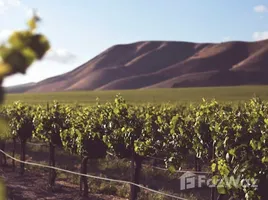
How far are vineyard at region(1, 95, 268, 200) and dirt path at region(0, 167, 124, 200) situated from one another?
1.38 feet

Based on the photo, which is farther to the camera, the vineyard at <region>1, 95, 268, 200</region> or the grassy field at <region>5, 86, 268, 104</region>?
the grassy field at <region>5, 86, 268, 104</region>

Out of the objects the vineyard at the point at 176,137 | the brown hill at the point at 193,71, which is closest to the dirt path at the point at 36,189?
the vineyard at the point at 176,137

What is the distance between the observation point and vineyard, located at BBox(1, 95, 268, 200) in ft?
24.6

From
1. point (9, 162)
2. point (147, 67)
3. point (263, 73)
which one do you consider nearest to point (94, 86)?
point (147, 67)

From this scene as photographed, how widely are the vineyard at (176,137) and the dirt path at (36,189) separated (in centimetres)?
42

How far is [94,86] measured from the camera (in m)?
178

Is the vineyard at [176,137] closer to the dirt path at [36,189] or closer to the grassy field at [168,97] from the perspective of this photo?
the dirt path at [36,189]

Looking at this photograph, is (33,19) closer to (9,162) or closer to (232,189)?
(232,189)

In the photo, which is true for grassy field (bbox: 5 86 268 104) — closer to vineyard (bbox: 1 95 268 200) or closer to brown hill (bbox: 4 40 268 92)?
brown hill (bbox: 4 40 268 92)

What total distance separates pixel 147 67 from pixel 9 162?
174 metres

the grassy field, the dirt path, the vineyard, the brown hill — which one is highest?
the brown hill

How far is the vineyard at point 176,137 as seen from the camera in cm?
748

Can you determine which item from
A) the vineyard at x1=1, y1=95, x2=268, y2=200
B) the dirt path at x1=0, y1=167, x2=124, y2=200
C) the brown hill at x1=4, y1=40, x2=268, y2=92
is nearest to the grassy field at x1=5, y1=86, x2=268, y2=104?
the brown hill at x1=4, y1=40, x2=268, y2=92

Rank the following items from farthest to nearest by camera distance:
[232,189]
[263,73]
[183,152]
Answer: [263,73] < [183,152] < [232,189]
